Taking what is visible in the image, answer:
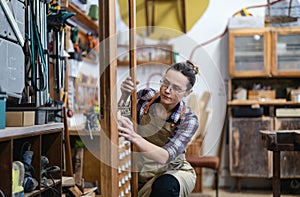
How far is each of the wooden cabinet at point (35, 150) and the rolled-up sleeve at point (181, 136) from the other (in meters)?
0.57

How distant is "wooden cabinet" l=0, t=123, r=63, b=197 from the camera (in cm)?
161

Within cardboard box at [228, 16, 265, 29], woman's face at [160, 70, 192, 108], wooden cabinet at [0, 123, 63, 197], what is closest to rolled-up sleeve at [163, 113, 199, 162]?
woman's face at [160, 70, 192, 108]

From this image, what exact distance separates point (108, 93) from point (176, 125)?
11.5 inches

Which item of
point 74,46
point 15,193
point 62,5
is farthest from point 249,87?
point 15,193

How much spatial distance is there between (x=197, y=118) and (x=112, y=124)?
14.4 inches

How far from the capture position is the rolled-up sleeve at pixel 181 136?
5.48 ft

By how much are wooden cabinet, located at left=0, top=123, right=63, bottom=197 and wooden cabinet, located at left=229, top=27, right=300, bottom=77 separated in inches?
113

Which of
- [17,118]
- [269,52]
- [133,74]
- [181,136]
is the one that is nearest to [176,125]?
[181,136]

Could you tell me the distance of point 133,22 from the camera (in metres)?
1.81

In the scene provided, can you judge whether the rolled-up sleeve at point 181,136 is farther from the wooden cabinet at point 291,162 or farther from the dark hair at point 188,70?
the wooden cabinet at point 291,162

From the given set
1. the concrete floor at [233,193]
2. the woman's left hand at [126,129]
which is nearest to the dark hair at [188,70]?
the woman's left hand at [126,129]

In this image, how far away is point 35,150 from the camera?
75.9 inches

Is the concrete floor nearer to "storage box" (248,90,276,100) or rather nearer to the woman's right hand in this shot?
"storage box" (248,90,276,100)

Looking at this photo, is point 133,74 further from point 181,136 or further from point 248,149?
point 248,149
